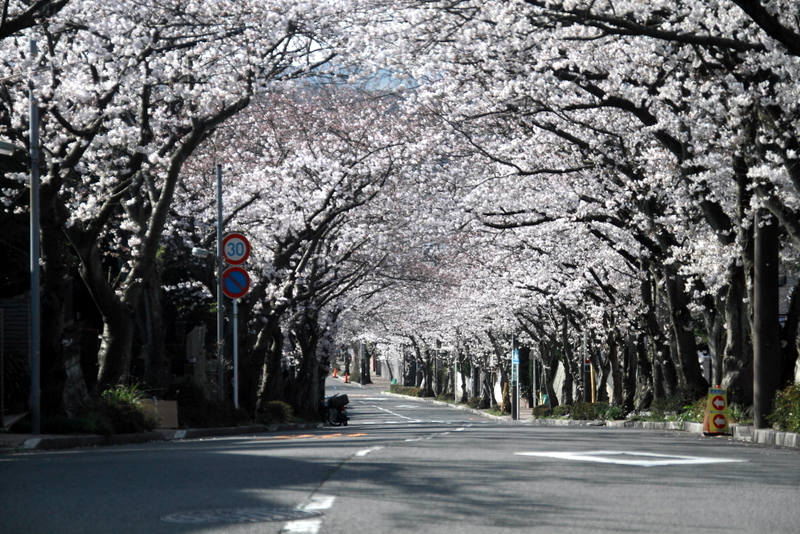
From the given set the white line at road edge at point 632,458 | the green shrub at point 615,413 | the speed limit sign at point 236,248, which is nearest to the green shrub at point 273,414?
the speed limit sign at point 236,248

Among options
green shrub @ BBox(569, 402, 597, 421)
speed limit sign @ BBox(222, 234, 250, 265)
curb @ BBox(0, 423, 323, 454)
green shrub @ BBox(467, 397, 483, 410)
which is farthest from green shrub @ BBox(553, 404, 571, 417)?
speed limit sign @ BBox(222, 234, 250, 265)

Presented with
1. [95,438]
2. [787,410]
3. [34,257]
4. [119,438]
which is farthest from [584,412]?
[34,257]

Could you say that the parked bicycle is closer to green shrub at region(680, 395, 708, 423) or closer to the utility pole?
green shrub at region(680, 395, 708, 423)

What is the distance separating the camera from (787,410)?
1706 centimetres

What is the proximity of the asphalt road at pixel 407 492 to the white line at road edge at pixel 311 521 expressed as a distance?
0.04 ft

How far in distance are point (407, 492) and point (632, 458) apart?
3.67 metres

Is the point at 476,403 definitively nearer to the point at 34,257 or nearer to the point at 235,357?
the point at 235,357

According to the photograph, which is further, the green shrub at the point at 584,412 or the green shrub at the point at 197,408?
the green shrub at the point at 584,412

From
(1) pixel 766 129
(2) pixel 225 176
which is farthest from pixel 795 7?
(2) pixel 225 176

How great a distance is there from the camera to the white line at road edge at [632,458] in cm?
Answer: 1039

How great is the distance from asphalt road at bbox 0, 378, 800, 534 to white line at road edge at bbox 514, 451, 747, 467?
1cm

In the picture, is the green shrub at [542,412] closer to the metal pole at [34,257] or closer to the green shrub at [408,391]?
the metal pole at [34,257]

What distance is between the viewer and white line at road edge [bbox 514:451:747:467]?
409 inches

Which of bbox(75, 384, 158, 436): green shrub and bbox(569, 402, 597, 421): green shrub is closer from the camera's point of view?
bbox(75, 384, 158, 436): green shrub
